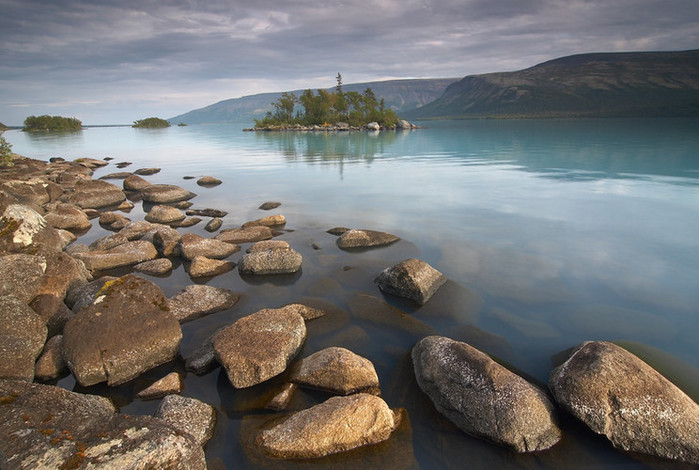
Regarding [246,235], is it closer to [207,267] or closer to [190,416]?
[207,267]

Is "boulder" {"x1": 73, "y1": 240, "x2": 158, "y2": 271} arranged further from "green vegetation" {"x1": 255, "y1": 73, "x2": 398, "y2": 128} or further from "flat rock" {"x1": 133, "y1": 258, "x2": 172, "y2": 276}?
"green vegetation" {"x1": 255, "y1": 73, "x2": 398, "y2": 128}

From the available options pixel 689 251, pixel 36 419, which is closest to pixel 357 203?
pixel 689 251

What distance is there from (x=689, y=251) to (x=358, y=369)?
15781mm

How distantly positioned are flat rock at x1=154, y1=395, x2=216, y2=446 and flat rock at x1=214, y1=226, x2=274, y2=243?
9905mm

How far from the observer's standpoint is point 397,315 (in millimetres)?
10297

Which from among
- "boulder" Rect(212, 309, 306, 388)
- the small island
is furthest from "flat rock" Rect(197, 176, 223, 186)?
the small island

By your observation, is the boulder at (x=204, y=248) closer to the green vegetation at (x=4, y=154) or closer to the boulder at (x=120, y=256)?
the boulder at (x=120, y=256)

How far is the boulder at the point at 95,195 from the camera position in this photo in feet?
80.3

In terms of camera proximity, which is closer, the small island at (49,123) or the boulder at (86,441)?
the boulder at (86,441)

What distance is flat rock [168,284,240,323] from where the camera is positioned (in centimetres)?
1010

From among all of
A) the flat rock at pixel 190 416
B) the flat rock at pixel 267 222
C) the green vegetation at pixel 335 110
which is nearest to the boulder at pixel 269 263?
the flat rock at pixel 267 222

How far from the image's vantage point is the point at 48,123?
546 feet

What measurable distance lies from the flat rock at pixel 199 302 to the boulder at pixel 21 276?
3.36 metres

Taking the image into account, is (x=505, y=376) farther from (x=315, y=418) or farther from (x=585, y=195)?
(x=585, y=195)
